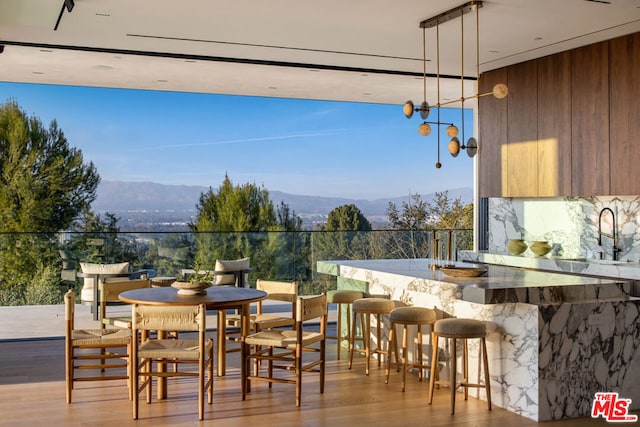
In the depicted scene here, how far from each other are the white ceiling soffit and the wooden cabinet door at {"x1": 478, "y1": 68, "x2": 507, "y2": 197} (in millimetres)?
199

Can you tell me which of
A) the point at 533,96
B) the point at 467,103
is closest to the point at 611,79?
the point at 533,96

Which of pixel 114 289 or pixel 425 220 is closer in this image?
pixel 114 289

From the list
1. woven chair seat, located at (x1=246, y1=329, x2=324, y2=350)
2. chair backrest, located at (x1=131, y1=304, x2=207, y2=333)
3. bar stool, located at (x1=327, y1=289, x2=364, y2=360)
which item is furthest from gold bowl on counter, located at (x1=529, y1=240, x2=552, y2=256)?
chair backrest, located at (x1=131, y1=304, x2=207, y2=333)

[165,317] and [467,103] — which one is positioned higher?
[467,103]

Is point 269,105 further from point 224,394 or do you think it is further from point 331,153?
point 224,394

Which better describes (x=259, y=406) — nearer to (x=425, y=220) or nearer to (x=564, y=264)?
(x=564, y=264)

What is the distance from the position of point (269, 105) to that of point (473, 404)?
2336cm

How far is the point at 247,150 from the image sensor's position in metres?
27.8

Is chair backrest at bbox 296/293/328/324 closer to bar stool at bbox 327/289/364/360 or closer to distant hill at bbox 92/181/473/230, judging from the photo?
bar stool at bbox 327/289/364/360

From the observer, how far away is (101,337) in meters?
5.23

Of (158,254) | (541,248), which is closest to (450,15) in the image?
(541,248)

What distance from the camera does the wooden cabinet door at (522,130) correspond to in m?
7.85
